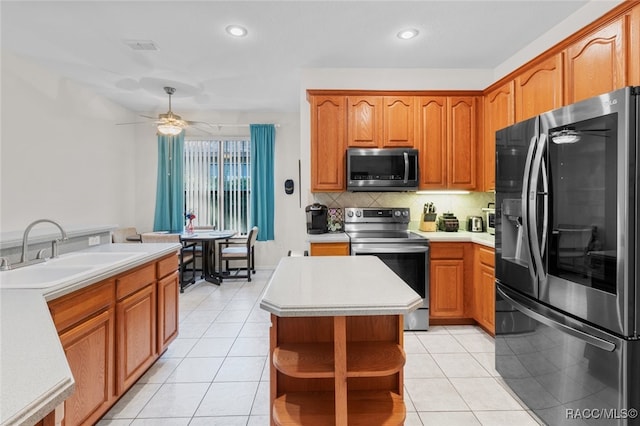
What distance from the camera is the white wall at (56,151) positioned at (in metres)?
3.26

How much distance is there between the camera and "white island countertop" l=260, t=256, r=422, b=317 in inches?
43.7

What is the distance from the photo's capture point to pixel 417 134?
3.40 m

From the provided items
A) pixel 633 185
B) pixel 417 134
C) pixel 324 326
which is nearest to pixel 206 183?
pixel 417 134

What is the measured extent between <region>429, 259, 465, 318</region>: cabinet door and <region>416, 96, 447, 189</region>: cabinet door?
35.5 inches

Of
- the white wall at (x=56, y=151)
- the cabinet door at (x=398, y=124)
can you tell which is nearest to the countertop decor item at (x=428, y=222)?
the cabinet door at (x=398, y=124)

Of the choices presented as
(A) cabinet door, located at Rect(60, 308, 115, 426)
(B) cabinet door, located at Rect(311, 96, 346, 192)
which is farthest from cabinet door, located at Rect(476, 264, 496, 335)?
(A) cabinet door, located at Rect(60, 308, 115, 426)

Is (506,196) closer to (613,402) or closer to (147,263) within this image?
(613,402)

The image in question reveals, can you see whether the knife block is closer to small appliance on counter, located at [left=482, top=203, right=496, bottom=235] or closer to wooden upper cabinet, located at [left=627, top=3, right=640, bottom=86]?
small appliance on counter, located at [left=482, top=203, right=496, bottom=235]

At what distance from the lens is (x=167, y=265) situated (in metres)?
2.50

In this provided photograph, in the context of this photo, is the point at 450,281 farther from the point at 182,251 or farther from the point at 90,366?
the point at 182,251

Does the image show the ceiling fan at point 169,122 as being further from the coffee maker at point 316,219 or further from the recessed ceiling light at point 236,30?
the coffee maker at point 316,219

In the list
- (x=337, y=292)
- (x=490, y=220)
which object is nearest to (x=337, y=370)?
(x=337, y=292)

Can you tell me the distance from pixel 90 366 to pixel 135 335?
42 cm

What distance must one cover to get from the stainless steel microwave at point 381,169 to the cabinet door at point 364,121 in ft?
0.41
